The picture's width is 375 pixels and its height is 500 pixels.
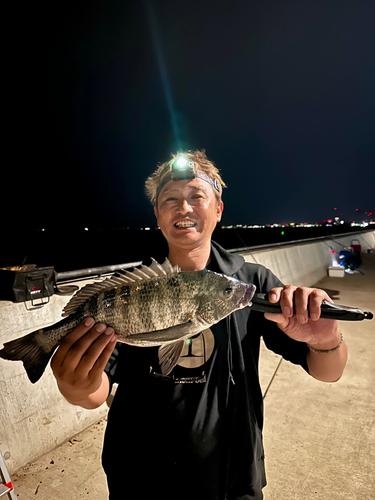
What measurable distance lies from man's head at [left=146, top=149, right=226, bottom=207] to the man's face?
78 mm

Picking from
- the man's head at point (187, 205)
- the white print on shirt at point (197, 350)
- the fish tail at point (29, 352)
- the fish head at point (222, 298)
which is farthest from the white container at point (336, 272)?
the fish tail at point (29, 352)

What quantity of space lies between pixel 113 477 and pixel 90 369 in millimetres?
853

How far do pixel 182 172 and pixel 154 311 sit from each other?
1039 millimetres

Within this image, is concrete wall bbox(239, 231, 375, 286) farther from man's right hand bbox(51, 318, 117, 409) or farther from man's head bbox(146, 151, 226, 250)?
man's right hand bbox(51, 318, 117, 409)

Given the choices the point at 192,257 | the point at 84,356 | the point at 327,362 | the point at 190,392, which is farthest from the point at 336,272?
the point at 84,356

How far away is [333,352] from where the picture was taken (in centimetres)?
170

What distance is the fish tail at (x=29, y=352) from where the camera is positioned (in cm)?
139

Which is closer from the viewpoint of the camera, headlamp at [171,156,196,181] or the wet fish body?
the wet fish body

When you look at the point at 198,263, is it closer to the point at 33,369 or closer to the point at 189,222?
the point at 189,222

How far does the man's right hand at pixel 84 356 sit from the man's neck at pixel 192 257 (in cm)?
74

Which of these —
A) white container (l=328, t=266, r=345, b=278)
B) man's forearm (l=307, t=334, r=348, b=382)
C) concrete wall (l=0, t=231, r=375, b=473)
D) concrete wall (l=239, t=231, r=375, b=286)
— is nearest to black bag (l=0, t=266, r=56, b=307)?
concrete wall (l=0, t=231, r=375, b=473)

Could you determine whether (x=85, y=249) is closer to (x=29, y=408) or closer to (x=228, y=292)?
(x=29, y=408)

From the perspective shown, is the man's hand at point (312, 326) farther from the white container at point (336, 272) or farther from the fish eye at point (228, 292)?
the white container at point (336, 272)

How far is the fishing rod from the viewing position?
1.16 meters
